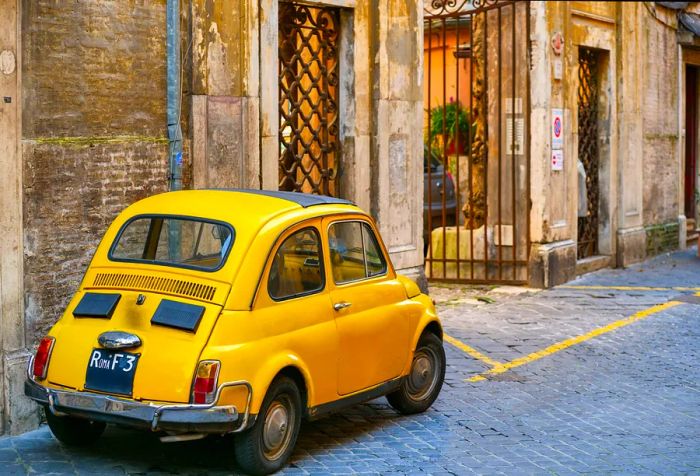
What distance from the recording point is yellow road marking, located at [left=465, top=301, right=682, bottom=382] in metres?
10.4

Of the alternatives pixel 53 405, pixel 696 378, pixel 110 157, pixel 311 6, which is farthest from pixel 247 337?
pixel 311 6

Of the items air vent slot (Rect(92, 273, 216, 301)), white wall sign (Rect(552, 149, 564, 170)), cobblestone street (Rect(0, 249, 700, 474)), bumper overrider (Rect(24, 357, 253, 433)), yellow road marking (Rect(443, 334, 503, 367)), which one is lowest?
cobblestone street (Rect(0, 249, 700, 474))

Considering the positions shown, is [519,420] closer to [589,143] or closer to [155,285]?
[155,285]

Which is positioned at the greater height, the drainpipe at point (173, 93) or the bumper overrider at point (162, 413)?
the drainpipe at point (173, 93)

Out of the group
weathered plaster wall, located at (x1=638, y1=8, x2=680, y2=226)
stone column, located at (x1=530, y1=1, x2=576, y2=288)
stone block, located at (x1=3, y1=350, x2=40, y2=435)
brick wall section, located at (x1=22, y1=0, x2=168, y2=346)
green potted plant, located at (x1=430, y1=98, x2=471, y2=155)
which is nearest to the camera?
stone block, located at (x1=3, y1=350, x2=40, y2=435)

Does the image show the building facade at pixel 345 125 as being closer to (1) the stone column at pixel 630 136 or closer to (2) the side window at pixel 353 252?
(1) the stone column at pixel 630 136

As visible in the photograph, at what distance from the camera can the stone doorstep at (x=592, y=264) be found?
56.0 ft

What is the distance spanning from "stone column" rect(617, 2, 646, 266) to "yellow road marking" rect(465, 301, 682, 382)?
4.16 m

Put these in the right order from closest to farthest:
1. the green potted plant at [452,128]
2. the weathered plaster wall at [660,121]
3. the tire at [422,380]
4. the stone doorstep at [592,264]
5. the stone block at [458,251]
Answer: the tire at [422,380], the stone block at [458,251], the stone doorstep at [592,264], the weathered plaster wall at [660,121], the green potted plant at [452,128]

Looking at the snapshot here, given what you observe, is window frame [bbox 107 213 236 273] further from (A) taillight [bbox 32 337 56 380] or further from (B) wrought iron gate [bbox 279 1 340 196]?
(B) wrought iron gate [bbox 279 1 340 196]

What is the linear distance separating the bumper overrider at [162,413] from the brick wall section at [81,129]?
1.80 meters

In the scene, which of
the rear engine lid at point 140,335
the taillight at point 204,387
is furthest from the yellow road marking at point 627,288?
the taillight at point 204,387

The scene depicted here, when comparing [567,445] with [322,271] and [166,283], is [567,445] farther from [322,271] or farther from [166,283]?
[166,283]

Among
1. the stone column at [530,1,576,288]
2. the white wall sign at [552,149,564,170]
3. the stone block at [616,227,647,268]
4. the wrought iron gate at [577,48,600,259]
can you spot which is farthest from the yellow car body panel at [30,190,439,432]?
the stone block at [616,227,647,268]
